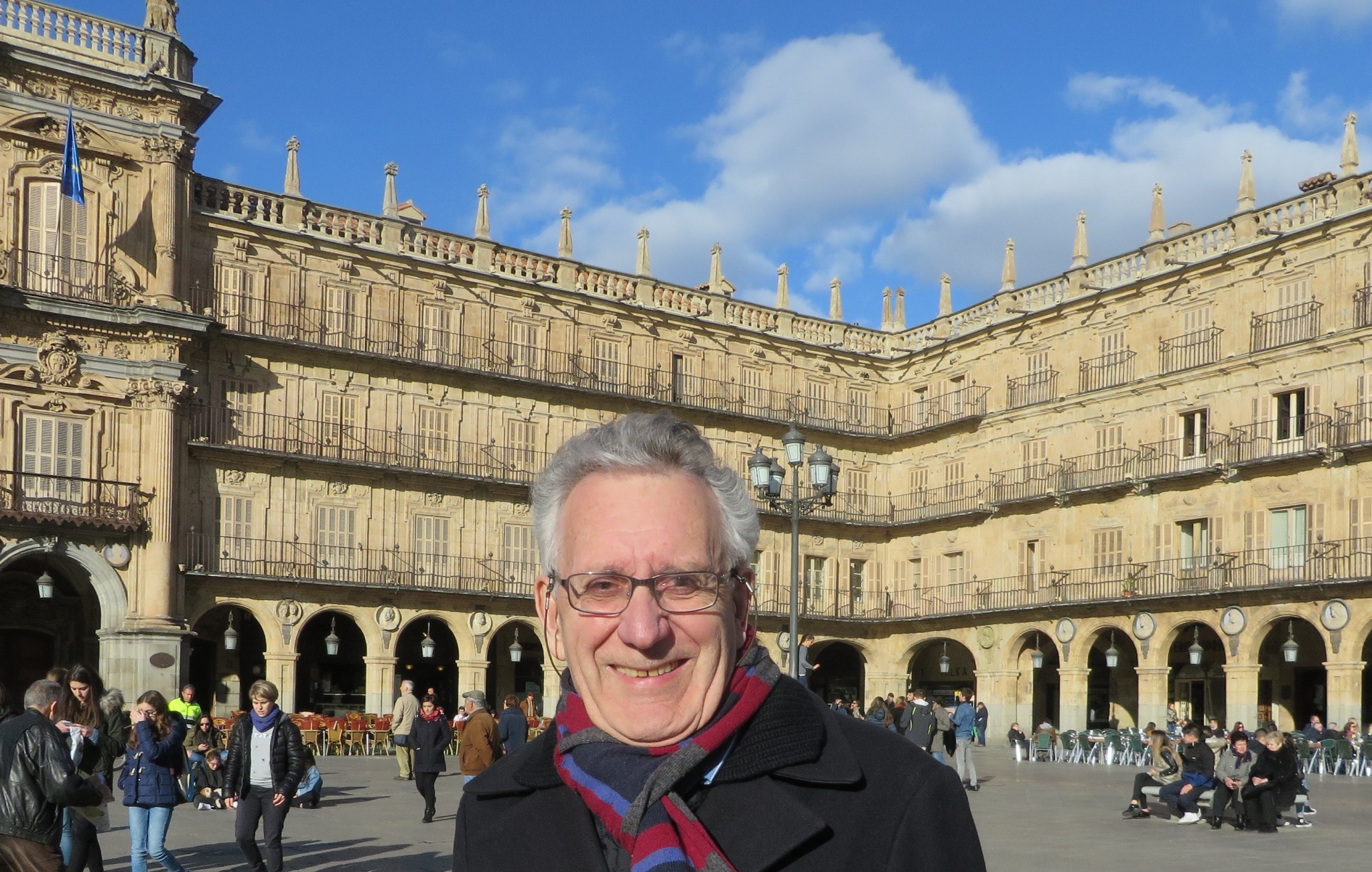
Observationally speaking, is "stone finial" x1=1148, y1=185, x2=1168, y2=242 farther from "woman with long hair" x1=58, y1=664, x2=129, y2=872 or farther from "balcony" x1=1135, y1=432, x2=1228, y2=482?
"woman with long hair" x1=58, y1=664, x2=129, y2=872

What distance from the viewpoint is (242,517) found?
3347 cm

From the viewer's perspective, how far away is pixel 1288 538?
32.5 meters

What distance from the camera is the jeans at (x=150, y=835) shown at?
9.76 meters

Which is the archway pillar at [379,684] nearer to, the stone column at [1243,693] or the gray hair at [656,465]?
the stone column at [1243,693]

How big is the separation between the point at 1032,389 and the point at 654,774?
1515 inches

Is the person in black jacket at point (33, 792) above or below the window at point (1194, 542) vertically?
below

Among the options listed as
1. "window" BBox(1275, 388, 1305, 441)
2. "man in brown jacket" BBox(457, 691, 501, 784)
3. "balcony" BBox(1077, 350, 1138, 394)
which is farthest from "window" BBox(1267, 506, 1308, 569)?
"man in brown jacket" BBox(457, 691, 501, 784)

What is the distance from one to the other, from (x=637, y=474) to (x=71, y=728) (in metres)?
7.52

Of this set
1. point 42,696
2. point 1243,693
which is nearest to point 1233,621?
point 1243,693

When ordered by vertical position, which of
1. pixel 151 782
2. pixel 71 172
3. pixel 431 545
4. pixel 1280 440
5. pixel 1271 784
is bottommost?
pixel 1271 784

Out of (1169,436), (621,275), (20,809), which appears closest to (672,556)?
(20,809)

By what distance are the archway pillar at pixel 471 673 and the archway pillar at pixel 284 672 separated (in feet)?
13.9

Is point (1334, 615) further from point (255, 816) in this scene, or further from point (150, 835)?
point (150, 835)

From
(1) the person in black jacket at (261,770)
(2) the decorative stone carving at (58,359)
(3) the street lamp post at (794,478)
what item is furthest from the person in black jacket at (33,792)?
(2) the decorative stone carving at (58,359)
